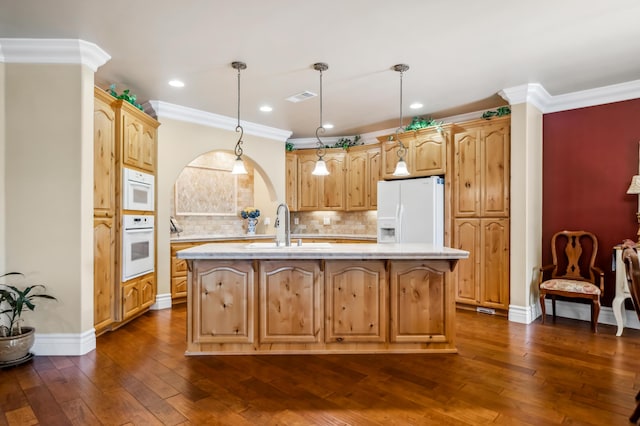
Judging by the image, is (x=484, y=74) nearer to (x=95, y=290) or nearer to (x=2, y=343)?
(x=95, y=290)

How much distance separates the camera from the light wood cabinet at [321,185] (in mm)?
6254

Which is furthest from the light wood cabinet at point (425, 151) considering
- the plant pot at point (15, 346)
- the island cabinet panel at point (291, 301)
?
the plant pot at point (15, 346)

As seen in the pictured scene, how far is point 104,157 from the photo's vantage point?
3.55 meters

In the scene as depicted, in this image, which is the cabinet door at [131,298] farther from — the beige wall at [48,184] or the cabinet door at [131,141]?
the cabinet door at [131,141]

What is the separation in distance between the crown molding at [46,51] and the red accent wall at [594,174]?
4884 millimetres

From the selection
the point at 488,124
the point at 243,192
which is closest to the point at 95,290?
the point at 243,192

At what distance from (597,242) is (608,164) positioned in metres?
0.87


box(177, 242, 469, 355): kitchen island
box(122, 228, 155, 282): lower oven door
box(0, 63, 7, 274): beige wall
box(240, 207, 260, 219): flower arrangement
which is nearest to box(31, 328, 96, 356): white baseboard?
box(0, 63, 7, 274): beige wall

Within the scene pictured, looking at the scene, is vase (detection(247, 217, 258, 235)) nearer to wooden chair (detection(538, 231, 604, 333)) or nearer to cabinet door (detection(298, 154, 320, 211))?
cabinet door (detection(298, 154, 320, 211))

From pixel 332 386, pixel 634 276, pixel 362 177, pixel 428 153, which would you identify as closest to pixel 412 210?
pixel 428 153

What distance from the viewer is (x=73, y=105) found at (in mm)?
3092

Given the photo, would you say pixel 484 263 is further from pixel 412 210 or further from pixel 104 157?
pixel 104 157

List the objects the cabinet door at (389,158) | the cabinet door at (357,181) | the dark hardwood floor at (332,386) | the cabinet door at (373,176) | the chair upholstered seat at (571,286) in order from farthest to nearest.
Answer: the cabinet door at (357,181) < the cabinet door at (373,176) < the cabinet door at (389,158) < the chair upholstered seat at (571,286) < the dark hardwood floor at (332,386)

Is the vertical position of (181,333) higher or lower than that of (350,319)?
lower
